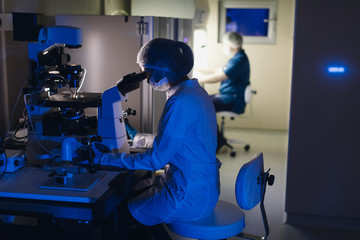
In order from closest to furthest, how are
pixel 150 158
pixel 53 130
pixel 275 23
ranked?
1. pixel 150 158
2. pixel 53 130
3. pixel 275 23

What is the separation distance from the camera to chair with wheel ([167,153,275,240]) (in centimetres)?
195

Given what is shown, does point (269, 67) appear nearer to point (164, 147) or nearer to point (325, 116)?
point (325, 116)

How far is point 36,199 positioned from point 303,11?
208 cm

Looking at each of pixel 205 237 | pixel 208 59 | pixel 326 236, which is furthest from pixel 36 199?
pixel 208 59

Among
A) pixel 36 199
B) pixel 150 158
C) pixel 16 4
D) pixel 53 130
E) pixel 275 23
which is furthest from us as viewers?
pixel 275 23

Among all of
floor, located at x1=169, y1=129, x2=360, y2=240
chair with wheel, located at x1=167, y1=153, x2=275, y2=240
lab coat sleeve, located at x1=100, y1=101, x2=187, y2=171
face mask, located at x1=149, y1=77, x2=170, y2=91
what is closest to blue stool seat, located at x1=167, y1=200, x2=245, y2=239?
chair with wheel, located at x1=167, y1=153, x2=275, y2=240

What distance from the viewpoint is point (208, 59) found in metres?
6.05

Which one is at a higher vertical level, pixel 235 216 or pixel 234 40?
pixel 234 40

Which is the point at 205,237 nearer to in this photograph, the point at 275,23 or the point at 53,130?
the point at 53,130

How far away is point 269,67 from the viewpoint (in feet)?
19.4

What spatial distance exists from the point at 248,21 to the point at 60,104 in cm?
442

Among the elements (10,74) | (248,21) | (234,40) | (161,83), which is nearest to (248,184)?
(161,83)

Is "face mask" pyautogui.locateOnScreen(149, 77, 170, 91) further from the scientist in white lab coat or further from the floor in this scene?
the floor

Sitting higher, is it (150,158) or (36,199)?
(150,158)
